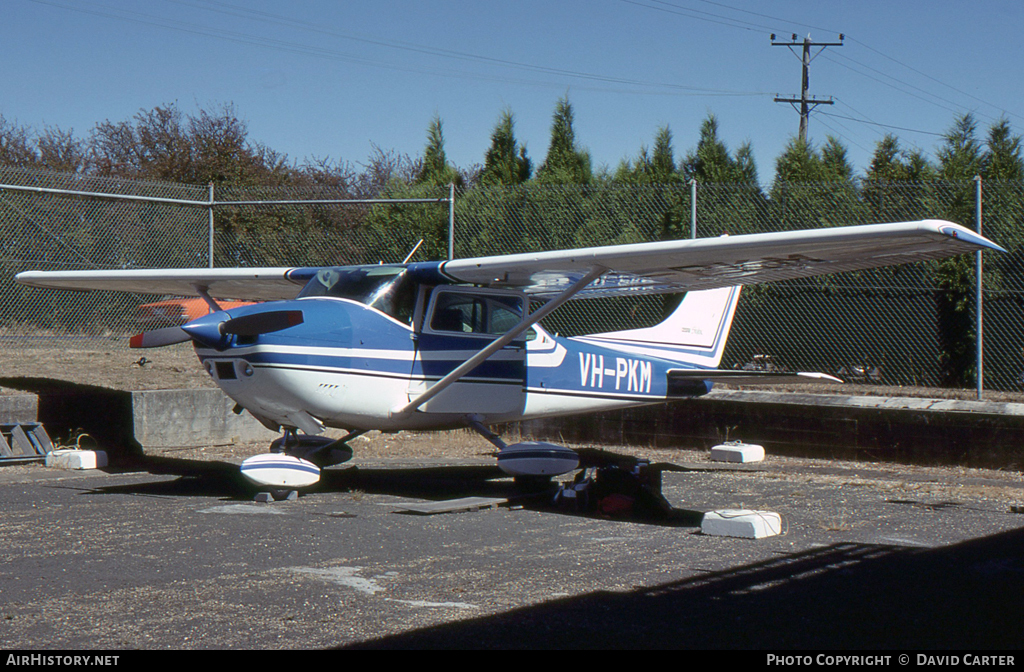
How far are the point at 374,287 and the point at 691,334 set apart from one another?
4.29 m

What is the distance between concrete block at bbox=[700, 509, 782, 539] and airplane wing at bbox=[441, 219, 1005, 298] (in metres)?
1.95

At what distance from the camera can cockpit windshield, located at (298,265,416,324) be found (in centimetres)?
843

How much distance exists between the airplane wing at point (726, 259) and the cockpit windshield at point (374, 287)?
1.45 ft

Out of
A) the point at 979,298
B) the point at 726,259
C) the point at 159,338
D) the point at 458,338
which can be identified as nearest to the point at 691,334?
the point at 979,298

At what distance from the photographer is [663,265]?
7.78 metres

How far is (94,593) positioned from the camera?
15.3 ft

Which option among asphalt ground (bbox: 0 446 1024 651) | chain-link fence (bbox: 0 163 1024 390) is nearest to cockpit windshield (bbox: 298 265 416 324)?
asphalt ground (bbox: 0 446 1024 651)

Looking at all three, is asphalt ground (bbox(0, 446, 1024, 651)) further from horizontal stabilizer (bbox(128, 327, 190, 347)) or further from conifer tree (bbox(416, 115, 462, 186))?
conifer tree (bbox(416, 115, 462, 186))

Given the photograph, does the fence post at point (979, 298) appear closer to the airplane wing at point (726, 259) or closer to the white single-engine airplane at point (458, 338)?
the white single-engine airplane at point (458, 338)

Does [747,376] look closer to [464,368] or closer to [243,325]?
[464,368]

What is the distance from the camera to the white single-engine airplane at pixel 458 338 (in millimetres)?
7391

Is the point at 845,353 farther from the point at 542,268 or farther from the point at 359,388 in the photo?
the point at 359,388

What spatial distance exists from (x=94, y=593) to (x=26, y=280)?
7.42m

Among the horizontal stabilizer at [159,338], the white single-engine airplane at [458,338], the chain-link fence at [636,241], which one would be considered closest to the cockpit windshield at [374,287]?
the white single-engine airplane at [458,338]
